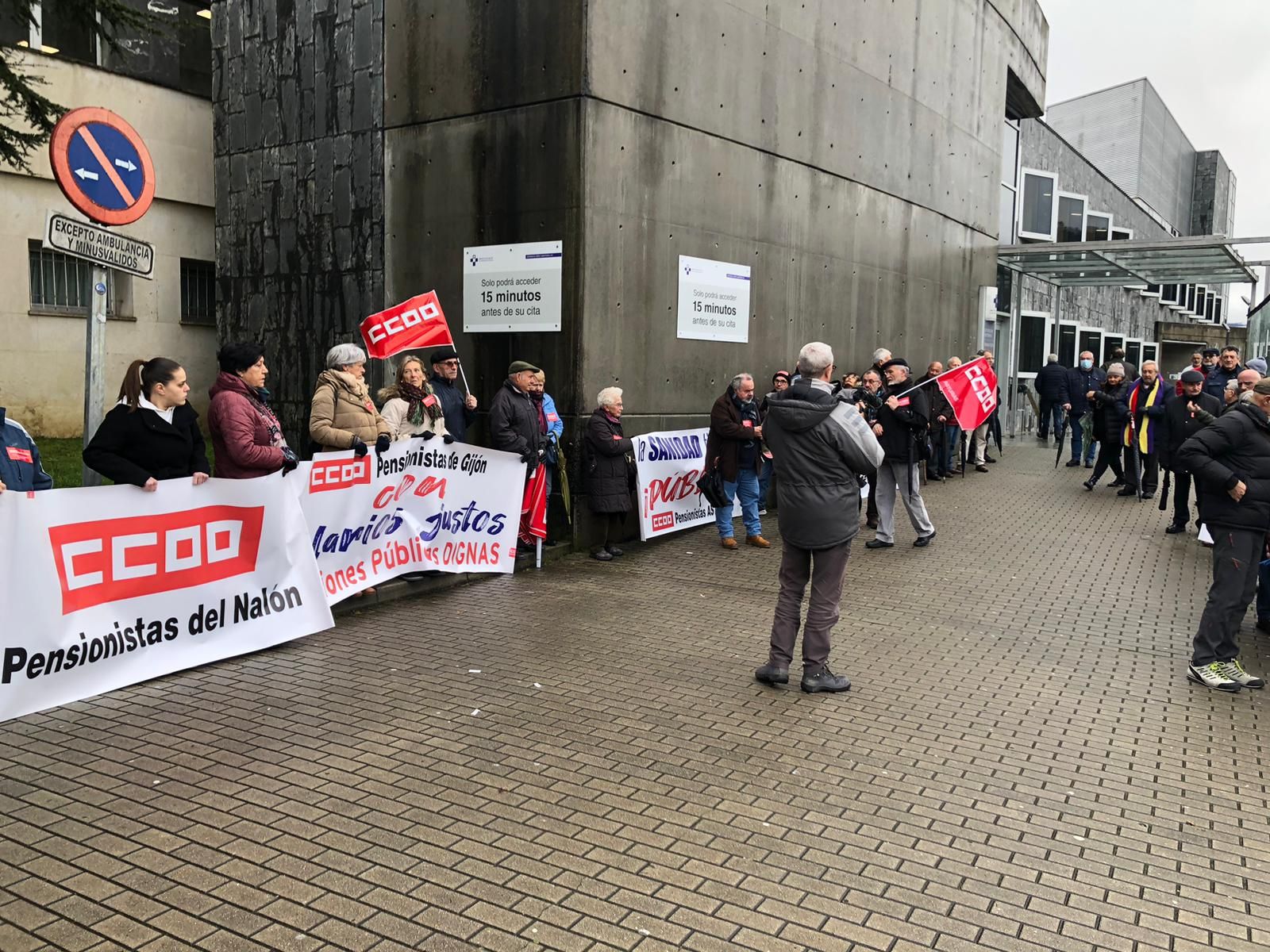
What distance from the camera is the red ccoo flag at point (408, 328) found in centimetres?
935

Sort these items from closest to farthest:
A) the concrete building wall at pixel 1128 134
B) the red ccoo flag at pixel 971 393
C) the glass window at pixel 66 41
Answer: the red ccoo flag at pixel 971 393 < the glass window at pixel 66 41 < the concrete building wall at pixel 1128 134

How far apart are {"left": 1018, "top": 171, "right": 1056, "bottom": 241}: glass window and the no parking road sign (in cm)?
2027

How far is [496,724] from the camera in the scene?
534cm

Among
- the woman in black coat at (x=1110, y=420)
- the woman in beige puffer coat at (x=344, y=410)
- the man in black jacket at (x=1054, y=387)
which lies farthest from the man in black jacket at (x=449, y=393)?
the man in black jacket at (x=1054, y=387)

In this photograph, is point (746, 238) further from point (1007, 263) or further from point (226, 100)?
point (1007, 263)

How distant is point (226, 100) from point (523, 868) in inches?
450

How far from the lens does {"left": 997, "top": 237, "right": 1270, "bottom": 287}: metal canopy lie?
59.5ft

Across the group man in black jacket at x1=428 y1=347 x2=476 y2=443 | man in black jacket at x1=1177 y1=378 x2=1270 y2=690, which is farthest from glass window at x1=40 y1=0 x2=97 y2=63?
man in black jacket at x1=1177 y1=378 x2=1270 y2=690

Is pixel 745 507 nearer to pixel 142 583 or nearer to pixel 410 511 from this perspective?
pixel 410 511

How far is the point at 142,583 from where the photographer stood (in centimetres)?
584

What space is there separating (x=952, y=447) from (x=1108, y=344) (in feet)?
56.8

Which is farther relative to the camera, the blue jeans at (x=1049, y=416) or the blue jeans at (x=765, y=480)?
the blue jeans at (x=1049, y=416)

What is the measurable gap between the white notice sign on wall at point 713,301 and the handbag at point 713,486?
1.67 m

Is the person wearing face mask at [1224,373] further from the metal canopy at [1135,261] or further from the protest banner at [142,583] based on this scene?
the protest banner at [142,583]
